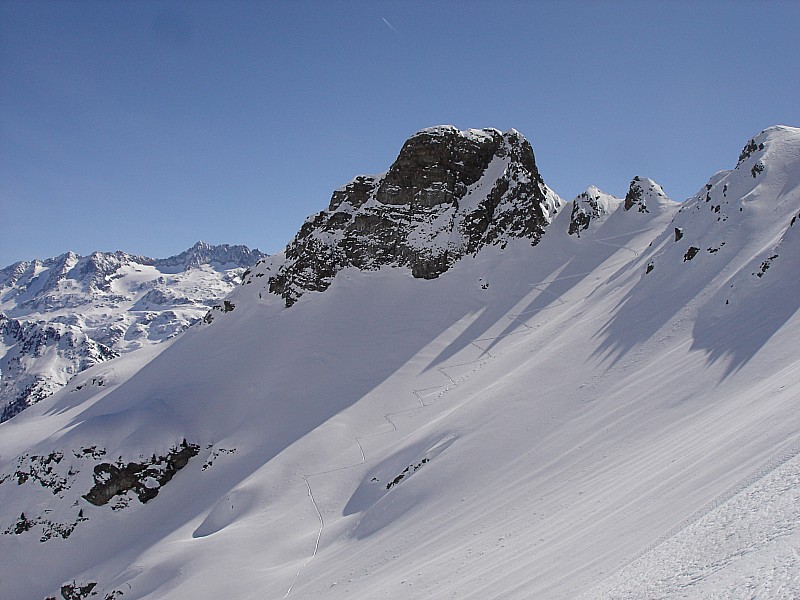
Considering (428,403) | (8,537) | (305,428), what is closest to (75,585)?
(8,537)

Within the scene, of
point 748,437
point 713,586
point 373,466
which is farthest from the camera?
point 373,466

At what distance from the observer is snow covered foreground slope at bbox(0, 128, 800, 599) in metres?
8.73

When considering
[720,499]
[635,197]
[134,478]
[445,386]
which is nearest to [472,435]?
[720,499]

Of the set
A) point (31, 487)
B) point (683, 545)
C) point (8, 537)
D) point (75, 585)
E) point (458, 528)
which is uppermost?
point (31, 487)

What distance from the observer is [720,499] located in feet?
23.3

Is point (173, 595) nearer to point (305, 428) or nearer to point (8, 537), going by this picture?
point (305, 428)

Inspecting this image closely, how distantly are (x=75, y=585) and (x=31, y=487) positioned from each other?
45.0 feet

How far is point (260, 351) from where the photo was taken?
52.2 m

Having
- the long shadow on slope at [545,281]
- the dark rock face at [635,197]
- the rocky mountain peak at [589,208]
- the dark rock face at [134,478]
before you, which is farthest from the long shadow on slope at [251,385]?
the dark rock face at [635,197]

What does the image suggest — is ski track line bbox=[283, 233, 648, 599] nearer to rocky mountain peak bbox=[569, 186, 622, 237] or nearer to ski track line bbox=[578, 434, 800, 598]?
rocky mountain peak bbox=[569, 186, 622, 237]

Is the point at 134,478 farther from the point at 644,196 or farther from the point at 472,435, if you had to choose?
the point at 644,196

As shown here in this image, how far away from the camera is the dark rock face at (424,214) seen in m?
61.4

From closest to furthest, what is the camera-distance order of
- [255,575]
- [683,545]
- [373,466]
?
[683,545] < [255,575] < [373,466]

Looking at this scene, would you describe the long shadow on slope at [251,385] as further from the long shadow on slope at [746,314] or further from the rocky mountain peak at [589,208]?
the long shadow on slope at [746,314]
